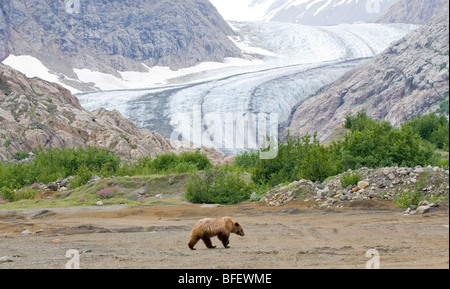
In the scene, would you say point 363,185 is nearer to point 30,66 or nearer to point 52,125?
point 52,125

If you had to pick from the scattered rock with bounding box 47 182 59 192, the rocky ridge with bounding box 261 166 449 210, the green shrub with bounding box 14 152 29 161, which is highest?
the rocky ridge with bounding box 261 166 449 210

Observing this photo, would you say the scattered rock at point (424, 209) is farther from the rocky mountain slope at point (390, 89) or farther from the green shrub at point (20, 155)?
the rocky mountain slope at point (390, 89)

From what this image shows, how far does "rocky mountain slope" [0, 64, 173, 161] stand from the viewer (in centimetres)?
3438

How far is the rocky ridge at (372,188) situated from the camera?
13167mm

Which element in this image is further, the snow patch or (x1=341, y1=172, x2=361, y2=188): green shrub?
the snow patch

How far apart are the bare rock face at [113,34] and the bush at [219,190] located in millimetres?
71924

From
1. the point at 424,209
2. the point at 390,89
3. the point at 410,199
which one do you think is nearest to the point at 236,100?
the point at 390,89

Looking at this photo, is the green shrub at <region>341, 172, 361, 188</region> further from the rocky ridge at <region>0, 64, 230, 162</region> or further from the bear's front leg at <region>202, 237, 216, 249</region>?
the rocky ridge at <region>0, 64, 230, 162</region>

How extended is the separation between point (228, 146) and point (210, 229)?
4503cm

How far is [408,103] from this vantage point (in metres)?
50.6

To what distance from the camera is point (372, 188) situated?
48.4 ft

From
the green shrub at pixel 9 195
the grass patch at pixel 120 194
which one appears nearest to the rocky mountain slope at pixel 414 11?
the grass patch at pixel 120 194

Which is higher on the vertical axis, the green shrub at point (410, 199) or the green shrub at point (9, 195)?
the green shrub at point (410, 199)

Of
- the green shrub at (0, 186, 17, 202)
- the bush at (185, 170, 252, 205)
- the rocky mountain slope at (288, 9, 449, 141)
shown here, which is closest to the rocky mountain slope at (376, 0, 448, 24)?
the rocky mountain slope at (288, 9, 449, 141)
